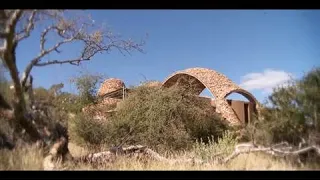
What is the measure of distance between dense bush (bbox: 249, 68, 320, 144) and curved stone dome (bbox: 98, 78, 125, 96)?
6.23 meters

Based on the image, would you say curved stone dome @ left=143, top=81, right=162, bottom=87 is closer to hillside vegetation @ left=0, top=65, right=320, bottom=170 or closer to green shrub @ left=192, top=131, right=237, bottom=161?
hillside vegetation @ left=0, top=65, right=320, bottom=170

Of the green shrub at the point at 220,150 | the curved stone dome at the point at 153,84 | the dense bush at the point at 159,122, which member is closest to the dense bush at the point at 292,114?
the green shrub at the point at 220,150

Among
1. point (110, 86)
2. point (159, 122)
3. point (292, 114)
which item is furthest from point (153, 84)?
point (292, 114)

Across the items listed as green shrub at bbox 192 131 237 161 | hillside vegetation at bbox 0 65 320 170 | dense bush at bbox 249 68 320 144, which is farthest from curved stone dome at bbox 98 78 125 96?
dense bush at bbox 249 68 320 144

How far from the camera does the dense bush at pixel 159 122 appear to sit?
33.2ft

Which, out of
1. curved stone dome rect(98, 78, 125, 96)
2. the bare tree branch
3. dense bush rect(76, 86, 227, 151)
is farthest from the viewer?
curved stone dome rect(98, 78, 125, 96)

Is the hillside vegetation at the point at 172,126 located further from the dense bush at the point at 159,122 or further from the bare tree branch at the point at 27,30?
the bare tree branch at the point at 27,30

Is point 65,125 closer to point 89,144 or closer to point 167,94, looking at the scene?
point 89,144

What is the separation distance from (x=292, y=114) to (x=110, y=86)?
7.03 metres

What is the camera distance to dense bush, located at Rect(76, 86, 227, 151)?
Answer: 1012 cm

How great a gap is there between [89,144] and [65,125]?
102 inches

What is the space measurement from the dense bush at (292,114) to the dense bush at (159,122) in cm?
342

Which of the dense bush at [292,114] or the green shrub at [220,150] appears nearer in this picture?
the dense bush at [292,114]
